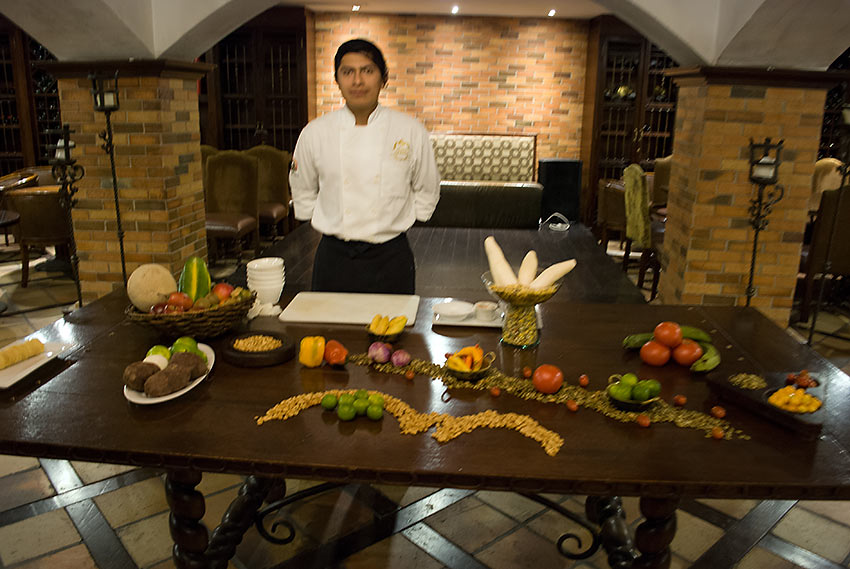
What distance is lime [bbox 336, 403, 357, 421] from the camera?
1488 millimetres

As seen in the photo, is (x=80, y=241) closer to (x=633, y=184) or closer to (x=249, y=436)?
(x=249, y=436)

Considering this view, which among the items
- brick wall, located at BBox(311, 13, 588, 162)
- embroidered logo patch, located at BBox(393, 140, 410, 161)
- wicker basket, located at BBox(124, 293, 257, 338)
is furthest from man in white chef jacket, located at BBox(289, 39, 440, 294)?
brick wall, located at BBox(311, 13, 588, 162)

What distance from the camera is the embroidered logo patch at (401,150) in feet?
8.72

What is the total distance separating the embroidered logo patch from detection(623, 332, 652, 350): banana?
1.17m

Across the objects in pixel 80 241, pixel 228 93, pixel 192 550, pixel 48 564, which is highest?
pixel 228 93

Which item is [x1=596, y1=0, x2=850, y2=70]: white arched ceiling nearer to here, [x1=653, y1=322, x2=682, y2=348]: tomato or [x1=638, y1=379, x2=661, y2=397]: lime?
[x1=653, y1=322, x2=682, y2=348]: tomato

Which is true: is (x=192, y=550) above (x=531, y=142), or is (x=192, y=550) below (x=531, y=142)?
below

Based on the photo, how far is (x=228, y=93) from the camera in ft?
28.9

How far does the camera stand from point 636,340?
6.21ft

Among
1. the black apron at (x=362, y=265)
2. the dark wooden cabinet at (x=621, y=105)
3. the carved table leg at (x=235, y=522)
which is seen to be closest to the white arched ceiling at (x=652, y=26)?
the black apron at (x=362, y=265)

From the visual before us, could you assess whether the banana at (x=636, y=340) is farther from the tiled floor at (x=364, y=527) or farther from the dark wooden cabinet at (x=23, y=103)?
the dark wooden cabinet at (x=23, y=103)

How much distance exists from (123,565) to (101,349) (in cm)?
84

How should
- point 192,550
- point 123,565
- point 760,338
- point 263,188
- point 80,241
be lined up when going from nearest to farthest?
point 192,550
point 760,338
point 123,565
point 80,241
point 263,188

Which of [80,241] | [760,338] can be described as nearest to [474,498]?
[760,338]
